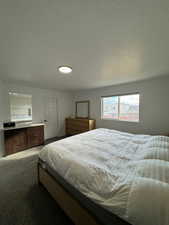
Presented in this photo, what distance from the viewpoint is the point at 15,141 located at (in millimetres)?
3008

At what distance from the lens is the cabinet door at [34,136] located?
331 cm

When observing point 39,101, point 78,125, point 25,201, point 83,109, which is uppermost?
point 39,101

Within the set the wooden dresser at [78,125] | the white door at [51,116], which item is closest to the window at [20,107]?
the white door at [51,116]

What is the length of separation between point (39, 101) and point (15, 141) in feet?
5.62

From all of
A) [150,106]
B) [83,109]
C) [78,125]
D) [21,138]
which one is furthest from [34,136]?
[150,106]

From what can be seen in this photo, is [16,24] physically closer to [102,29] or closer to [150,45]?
[102,29]

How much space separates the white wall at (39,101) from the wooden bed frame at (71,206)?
2498 millimetres

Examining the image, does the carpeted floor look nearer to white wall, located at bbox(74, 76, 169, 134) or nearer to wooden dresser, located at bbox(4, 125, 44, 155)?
wooden dresser, located at bbox(4, 125, 44, 155)

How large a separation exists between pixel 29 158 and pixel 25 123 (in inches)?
55.0

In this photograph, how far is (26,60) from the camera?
179 cm

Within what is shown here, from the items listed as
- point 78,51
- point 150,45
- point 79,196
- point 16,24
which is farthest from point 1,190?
point 150,45

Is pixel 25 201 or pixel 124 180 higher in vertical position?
pixel 124 180

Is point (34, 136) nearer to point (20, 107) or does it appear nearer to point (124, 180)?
point (20, 107)

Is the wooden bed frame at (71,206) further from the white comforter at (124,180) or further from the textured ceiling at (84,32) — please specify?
the textured ceiling at (84,32)
